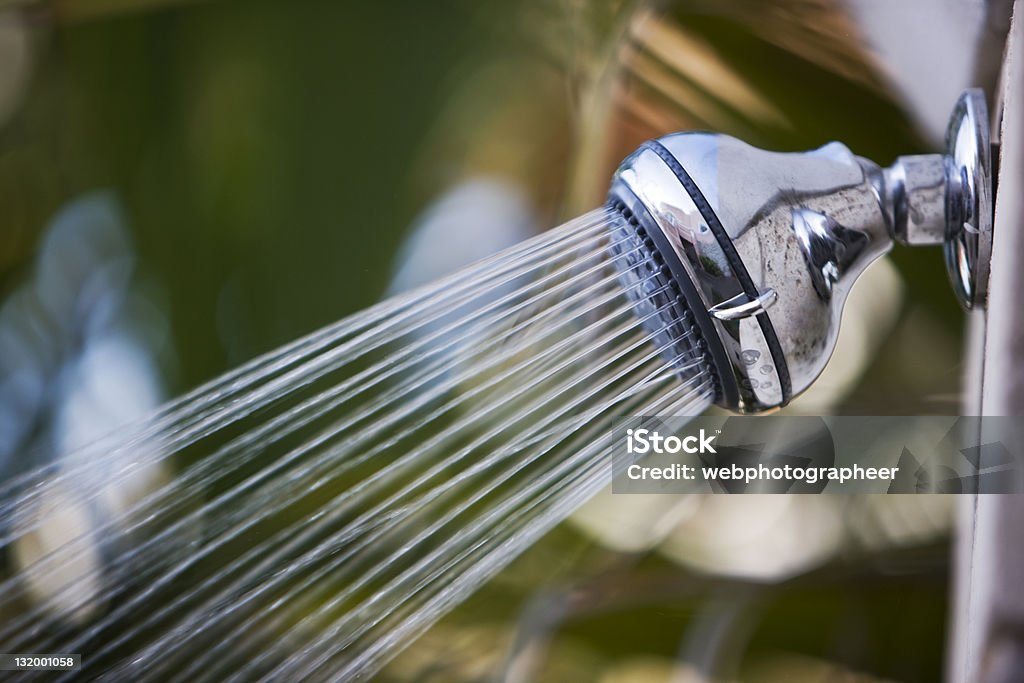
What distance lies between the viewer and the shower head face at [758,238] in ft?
0.99

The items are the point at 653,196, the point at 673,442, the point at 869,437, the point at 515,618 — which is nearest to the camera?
the point at 653,196

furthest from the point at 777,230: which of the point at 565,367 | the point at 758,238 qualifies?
the point at 565,367

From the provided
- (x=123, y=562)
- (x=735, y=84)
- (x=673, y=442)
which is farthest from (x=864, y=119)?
(x=123, y=562)

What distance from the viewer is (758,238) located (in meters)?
0.30

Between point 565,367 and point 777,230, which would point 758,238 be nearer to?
point 777,230

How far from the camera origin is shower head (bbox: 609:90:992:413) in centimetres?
30

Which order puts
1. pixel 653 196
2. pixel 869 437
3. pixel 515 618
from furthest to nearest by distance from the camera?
pixel 515 618
pixel 869 437
pixel 653 196

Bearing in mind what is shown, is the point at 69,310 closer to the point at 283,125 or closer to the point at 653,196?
the point at 283,125

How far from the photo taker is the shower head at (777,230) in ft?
0.99

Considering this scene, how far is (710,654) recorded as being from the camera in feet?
2.17

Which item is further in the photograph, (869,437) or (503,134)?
(503,134)

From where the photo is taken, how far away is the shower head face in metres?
0.30

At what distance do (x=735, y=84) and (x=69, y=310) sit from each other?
1.81ft

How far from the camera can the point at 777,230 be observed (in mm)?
303
